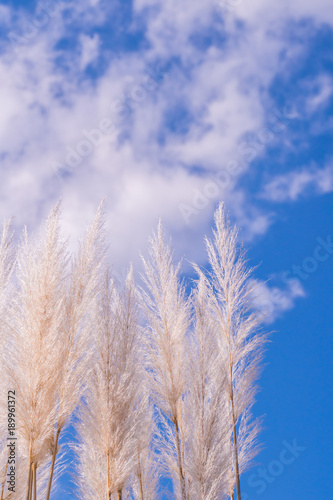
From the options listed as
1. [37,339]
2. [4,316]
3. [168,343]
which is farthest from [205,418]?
[4,316]

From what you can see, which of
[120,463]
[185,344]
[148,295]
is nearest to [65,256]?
[148,295]

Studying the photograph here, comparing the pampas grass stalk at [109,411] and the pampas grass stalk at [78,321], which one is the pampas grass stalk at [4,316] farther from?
the pampas grass stalk at [109,411]

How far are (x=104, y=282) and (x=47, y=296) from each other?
2.15 feet

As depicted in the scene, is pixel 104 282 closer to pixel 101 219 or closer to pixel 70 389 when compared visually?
pixel 101 219

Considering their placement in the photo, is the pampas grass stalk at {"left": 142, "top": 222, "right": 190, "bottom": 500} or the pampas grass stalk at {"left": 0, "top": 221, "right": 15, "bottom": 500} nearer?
the pampas grass stalk at {"left": 0, "top": 221, "right": 15, "bottom": 500}

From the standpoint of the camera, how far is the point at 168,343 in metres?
4.69

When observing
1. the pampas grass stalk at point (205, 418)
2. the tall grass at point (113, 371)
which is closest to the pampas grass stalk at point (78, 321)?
the tall grass at point (113, 371)

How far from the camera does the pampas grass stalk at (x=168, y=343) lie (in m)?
4.57

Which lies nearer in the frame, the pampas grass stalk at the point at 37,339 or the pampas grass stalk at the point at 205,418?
the pampas grass stalk at the point at 37,339

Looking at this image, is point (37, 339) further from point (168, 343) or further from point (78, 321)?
point (168, 343)

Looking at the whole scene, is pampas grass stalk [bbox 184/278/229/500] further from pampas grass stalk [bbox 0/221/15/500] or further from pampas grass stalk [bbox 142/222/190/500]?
pampas grass stalk [bbox 0/221/15/500]

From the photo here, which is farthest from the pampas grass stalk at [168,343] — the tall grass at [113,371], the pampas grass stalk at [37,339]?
the pampas grass stalk at [37,339]

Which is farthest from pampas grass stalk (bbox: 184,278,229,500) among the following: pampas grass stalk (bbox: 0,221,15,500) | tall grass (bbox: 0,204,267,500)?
pampas grass stalk (bbox: 0,221,15,500)

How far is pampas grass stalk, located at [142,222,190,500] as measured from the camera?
4.57 metres
